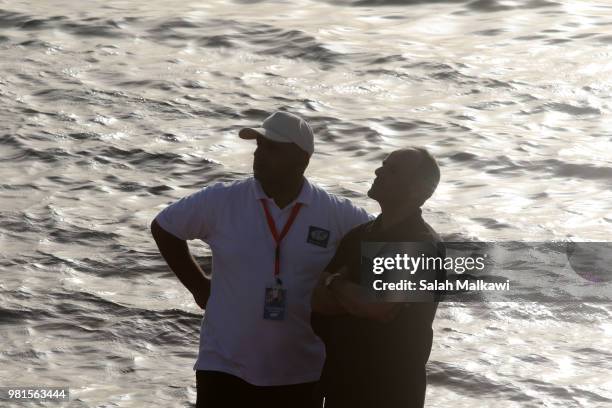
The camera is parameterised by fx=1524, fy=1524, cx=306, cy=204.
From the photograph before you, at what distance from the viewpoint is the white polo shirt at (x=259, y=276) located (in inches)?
219

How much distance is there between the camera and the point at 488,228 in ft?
37.5

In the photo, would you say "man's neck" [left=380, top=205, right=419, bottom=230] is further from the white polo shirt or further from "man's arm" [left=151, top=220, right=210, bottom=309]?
"man's arm" [left=151, top=220, right=210, bottom=309]

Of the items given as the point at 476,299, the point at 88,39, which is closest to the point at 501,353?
the point at 476,299

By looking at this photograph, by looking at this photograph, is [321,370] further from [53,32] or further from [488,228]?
[53,32]

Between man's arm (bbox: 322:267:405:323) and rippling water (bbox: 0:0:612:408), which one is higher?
man's arm (bbox: 322:267:405:323)

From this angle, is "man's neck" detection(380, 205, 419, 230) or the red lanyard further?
the red lanyard

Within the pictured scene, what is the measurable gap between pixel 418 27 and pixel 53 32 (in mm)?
4426

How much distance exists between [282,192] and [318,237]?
230 millimetres

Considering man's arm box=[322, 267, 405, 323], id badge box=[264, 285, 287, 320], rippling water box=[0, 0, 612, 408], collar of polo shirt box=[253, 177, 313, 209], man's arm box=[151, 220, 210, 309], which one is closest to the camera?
man's arm box=[322, 267, 405, 323]

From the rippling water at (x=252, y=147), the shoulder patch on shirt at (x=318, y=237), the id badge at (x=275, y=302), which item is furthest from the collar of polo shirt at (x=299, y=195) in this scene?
the rippling water at (x=252, y=147)

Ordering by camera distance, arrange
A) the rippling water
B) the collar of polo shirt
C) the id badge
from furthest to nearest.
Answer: the rippling water < the collar of polo shirt < the id badge

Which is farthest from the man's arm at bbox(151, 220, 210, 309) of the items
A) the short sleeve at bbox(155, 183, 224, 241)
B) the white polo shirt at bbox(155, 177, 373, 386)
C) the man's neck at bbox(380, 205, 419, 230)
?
the man's neck at bbox(380, 205, 419, 230)

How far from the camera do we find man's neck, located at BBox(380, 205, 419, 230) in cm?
526

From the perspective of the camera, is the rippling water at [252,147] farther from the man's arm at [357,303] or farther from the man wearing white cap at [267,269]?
the man's arm at [357,303]
